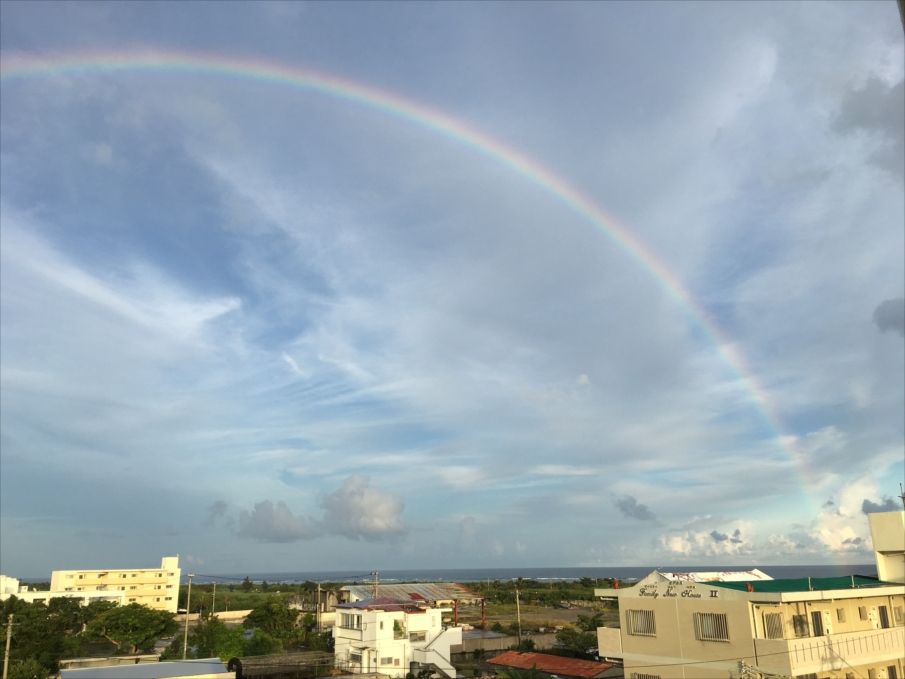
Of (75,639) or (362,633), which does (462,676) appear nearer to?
(362,633)

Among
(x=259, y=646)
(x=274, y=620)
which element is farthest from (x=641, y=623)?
(x=274, y=620)

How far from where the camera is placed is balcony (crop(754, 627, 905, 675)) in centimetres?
2469

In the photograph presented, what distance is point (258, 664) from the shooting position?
37.9 meters

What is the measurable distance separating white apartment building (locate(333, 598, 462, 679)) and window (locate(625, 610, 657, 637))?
18.6 metres

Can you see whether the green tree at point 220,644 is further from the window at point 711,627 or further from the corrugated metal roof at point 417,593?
the window at point 711,627

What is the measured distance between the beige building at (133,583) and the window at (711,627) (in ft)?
270

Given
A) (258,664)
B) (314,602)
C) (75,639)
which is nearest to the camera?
(258,664)

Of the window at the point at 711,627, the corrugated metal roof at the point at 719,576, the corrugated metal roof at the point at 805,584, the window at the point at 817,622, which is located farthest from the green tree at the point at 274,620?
the window at the point at 817,622

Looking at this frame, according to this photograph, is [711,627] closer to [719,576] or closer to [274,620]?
[719,576]

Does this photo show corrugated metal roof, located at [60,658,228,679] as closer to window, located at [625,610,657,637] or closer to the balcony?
window, located at [625,610,657,637]

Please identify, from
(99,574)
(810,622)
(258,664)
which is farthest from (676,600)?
(99,574)

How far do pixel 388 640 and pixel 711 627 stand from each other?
2407 centimetres

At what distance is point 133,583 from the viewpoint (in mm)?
91562

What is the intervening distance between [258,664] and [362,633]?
27.2 feet
